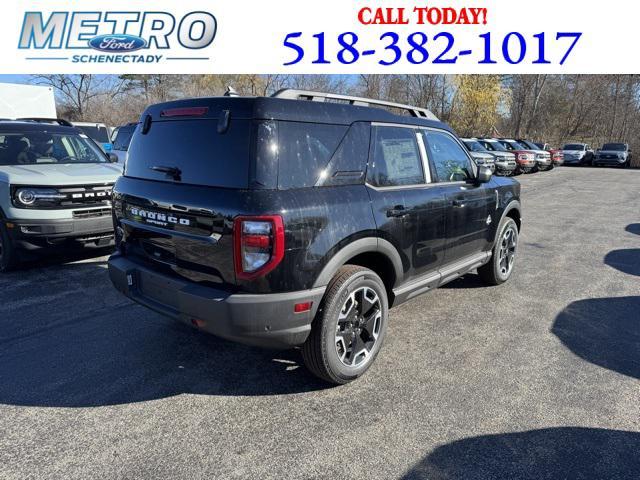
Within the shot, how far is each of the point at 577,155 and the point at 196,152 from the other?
3457cm

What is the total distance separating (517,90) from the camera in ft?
143

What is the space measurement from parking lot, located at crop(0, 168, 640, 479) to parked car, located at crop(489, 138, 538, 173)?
18.8 m

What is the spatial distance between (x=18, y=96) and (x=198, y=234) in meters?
19.9

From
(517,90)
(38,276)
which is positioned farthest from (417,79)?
(38,276)

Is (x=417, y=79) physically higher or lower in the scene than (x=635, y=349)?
higher

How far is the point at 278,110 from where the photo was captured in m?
2.70

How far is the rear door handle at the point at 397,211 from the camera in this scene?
3.30m

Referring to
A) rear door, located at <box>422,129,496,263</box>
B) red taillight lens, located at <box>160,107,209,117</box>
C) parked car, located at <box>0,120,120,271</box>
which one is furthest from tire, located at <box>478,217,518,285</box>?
parked car, located at <box>0,120,120,271</box>

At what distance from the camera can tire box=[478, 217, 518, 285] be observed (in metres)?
5.04

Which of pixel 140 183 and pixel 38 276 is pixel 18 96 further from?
pixel 140 183

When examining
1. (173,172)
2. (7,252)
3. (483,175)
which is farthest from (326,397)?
(7,252)

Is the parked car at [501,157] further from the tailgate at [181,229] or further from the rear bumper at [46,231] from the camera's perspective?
the tailgate at [181,229]

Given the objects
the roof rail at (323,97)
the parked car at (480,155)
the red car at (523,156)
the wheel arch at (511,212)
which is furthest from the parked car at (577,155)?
the roof rail at (323,97)

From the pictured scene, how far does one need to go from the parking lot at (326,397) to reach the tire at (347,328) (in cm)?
18
